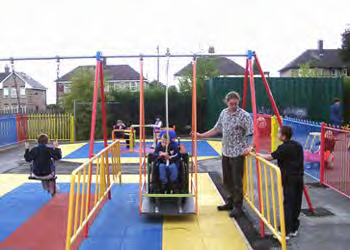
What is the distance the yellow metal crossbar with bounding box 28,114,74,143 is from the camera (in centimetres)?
1995

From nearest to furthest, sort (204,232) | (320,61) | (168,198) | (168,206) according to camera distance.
A: (204,232) → (168,206) → (168,198) → (320,61)

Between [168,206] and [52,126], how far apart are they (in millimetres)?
15134

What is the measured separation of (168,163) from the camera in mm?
6715

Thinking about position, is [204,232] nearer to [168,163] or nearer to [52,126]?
[168,163]

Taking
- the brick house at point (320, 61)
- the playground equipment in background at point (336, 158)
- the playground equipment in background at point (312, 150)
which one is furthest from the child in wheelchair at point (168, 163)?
the brick house at point (320, 61)

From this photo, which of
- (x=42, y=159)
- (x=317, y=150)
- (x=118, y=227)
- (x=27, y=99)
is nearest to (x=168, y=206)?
(x=118, y=227)

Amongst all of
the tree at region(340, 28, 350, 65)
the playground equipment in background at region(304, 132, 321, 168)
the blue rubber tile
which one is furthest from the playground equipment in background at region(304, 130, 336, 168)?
the tree at region(340, 28, 350, 65)

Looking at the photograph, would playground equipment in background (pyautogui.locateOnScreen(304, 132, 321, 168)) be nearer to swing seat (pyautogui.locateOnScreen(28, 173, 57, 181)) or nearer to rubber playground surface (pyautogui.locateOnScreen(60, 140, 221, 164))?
rubber playground surface (pyautogui.locateOnScreen(60, 140, 221, 164))

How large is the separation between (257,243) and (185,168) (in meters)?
1.93

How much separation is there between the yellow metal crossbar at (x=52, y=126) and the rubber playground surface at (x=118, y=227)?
12236 millimetres

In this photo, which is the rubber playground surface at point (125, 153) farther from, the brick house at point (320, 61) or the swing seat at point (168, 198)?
the brick house at point (320, 61)

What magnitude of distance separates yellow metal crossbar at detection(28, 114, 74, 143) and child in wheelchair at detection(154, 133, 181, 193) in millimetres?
13816

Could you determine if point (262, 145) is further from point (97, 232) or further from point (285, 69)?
point (285, 69)

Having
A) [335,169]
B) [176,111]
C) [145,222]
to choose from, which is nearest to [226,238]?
[145,222]
